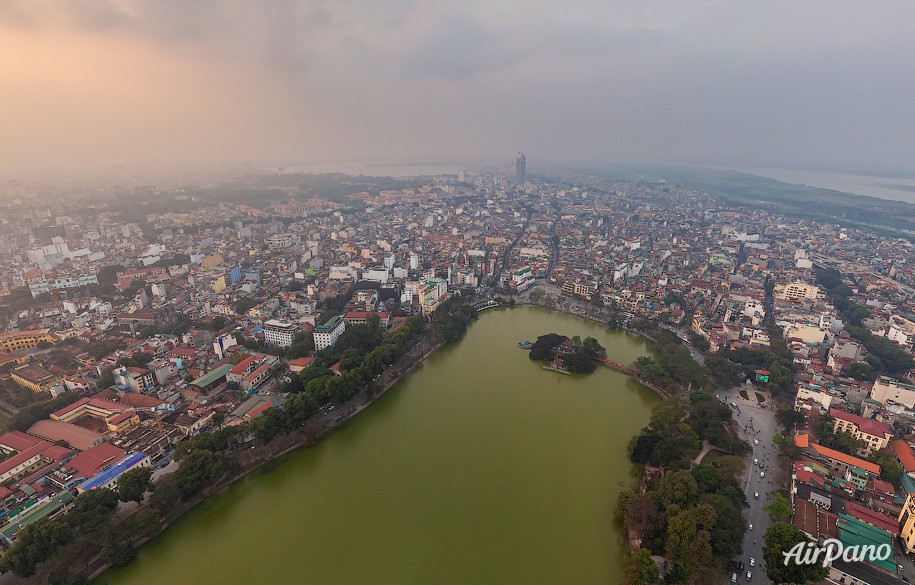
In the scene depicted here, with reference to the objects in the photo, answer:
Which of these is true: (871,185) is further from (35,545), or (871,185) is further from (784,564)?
(35,545)

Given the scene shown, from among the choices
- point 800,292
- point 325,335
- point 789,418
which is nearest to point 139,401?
point 325,335

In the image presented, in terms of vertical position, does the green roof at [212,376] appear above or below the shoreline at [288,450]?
above

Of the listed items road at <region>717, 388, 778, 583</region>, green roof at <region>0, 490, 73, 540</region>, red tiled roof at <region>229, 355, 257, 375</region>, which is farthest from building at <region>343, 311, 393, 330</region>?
road at <region>717, 388, 778, 583</region>

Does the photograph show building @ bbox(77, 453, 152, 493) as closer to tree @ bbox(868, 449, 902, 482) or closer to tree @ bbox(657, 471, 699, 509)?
tree @ bbox(657, 471, 699, 509)

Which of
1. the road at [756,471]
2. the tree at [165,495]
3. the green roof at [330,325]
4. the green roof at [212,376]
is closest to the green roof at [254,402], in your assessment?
the green roof at [212,376]

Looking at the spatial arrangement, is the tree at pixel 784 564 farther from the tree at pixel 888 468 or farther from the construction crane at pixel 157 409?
the construction crane at pixel 157 409

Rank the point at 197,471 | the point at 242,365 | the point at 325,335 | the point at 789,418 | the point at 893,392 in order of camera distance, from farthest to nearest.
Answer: the point at 325,335 → the point at 242,365 → the point at 893,392 → the point at 789,418 → the point at 197,471
